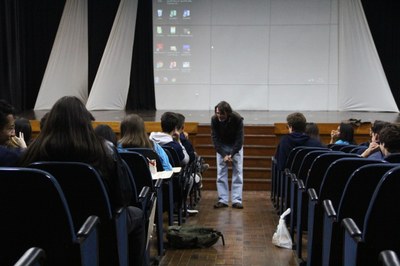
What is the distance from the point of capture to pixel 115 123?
25.0 ft

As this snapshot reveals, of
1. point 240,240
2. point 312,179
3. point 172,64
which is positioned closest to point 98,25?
point 172,64

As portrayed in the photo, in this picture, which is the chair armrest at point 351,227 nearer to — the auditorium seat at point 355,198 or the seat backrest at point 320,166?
the auditorium seat at point 355,198

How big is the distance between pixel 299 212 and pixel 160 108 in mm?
8597

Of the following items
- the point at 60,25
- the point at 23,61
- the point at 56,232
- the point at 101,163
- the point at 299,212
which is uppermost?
the point at 60,25

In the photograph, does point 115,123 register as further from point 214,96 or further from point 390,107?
point 390,107

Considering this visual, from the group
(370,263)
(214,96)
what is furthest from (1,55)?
(370,263)

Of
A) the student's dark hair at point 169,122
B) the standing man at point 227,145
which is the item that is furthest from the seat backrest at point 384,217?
the standing man at point 227,145

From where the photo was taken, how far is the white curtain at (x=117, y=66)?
37.2 ft

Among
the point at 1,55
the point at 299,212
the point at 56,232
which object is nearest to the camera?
the point at 56,232

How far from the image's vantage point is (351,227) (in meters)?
1.95

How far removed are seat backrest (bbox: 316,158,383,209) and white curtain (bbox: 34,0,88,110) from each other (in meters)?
9.91

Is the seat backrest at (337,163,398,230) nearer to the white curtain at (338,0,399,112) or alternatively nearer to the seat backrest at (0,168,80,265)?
the seat backrest at (0,168,80,265)

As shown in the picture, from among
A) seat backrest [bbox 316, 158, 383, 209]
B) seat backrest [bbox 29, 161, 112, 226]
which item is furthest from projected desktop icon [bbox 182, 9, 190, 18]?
seat backrest [bbox 29, 161, 112, 226]

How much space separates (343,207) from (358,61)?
9.89 metres
